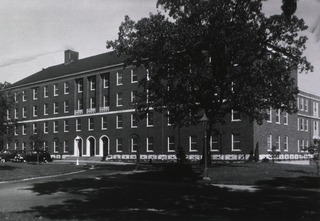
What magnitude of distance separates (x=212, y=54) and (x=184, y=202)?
16.0 m

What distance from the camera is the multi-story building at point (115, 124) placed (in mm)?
41969

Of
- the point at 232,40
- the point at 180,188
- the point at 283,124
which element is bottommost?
the point at 180,188

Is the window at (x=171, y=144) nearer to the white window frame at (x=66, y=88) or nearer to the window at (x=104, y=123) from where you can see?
the window at (x=104, y=123)

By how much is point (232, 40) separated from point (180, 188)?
37.4 ft

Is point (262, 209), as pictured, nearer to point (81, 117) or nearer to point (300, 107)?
point (300, 107)

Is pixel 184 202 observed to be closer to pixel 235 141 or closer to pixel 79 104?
pixel 235 141

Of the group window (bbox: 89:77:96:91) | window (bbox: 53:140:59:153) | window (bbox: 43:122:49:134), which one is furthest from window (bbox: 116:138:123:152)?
window (bbox: 43:122:49:134)

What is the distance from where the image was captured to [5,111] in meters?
26.9

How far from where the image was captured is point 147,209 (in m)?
11.7

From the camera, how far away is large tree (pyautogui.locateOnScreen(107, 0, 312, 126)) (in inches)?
1008

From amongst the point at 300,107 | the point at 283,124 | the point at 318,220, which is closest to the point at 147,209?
the point at 318,220

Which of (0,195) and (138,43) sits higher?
(138,43)

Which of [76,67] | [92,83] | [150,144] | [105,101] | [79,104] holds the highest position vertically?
[76,67]

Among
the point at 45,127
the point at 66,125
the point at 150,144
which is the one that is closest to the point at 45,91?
the point at 45,127
